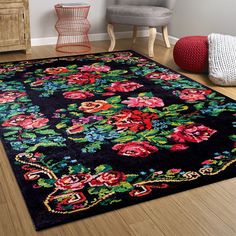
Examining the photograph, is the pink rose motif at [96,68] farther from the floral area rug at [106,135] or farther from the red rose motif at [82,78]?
the red rose motif at [82,78]

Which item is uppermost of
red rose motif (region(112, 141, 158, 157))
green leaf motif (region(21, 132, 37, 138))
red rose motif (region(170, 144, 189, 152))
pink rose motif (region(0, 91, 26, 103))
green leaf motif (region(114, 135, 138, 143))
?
red rose motif (region(170, 144, 189, 152))

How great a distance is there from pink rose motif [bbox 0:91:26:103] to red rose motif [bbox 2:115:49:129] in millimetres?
315

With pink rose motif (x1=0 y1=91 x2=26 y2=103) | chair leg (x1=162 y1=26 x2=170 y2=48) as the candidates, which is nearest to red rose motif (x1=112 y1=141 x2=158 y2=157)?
pink rose motif (x1=0 y1=91 x2=26 y2=103)

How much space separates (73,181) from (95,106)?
37.8 inches

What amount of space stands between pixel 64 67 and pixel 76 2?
1163 mm

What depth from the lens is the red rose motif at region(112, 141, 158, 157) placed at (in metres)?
2.13

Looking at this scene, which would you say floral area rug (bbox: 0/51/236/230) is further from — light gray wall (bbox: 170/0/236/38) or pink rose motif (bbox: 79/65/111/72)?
light gray wall (bbox: 170/0/236/38)

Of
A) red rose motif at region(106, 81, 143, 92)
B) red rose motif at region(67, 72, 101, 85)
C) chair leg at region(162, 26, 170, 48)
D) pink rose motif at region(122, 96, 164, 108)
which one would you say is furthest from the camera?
chair leg at region(162, 26, 170, 48)

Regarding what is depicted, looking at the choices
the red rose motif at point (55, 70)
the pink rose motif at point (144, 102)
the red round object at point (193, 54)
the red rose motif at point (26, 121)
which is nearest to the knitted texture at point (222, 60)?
the red round object at point (193, 54)

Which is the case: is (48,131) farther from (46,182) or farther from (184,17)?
(184,17)

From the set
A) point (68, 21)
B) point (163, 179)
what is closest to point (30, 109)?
point (163, 179)

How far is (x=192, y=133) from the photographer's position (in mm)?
2395

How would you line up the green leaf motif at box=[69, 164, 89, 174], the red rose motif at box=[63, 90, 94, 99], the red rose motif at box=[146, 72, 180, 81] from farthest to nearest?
the red rose motif at box=[146, 72, 180, 81] → the red rose motif at box=[63, 90, 94, 99] → the green leaf motif at box=[69, 164, 89, 174]

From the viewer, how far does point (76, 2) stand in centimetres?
441
